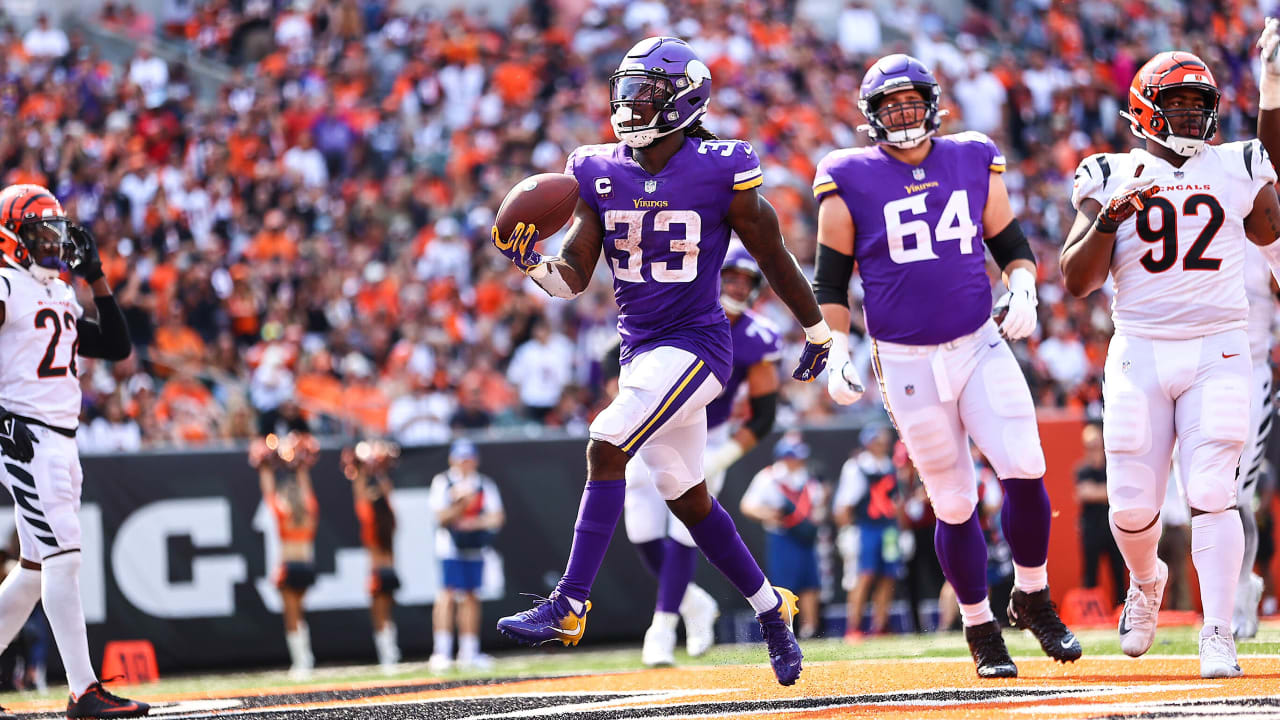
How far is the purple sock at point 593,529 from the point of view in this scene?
18.0ft

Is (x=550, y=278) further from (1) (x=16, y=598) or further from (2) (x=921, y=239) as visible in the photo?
(1) (x=16, y=598)

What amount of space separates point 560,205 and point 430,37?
47.7ft

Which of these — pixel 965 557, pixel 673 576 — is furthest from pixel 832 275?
pixel 673 576

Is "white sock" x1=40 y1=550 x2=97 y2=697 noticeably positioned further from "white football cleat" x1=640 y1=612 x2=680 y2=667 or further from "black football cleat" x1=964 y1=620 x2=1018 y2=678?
"black football cleat" x1=964 y1=620 x2=1018 y2=678

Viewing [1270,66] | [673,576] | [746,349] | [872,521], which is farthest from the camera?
[872,521]

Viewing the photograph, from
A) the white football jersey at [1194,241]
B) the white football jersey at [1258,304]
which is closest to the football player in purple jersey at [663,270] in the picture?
the white football jersey at [1194,241]

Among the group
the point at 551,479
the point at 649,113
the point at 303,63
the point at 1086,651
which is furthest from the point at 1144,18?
the point at 649,113

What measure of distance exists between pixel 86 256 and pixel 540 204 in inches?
99.0

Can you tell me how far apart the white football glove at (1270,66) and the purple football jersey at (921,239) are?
1111 mm

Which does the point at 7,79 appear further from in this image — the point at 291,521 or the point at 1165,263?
the point at 1165,263

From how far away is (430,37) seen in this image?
763 inches

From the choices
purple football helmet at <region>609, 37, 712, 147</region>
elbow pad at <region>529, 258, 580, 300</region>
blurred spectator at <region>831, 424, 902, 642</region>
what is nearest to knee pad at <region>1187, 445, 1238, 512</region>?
purple football helmet at <region>609, 37, 712, 147</region>

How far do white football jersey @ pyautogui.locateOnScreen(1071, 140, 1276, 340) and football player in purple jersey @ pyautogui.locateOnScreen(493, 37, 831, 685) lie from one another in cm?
123

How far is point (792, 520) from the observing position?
12906 millimetres
